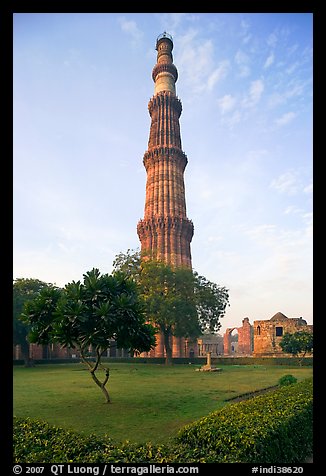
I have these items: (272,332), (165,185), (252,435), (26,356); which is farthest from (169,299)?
(252,435)

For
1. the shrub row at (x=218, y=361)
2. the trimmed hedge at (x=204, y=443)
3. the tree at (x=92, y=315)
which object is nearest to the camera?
the trimmed hedge at (x=204, y=443)

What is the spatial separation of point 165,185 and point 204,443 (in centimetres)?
4975

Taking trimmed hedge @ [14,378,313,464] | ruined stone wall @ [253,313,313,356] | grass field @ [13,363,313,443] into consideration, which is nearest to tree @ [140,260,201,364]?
ruined stone wall @ [253,313,313,356]

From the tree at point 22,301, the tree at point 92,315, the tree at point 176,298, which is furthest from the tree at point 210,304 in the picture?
the tree at point 92,315

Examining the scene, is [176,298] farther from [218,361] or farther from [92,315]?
[92,315]

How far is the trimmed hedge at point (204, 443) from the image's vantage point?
5.71 meters

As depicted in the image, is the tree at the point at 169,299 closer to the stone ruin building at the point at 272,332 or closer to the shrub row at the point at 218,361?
the shrub row at the point at 218,361

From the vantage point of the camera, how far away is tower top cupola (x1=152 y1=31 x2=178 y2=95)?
201ft

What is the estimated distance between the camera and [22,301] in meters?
37.7

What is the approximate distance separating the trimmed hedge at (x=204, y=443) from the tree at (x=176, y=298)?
29.8 meters
